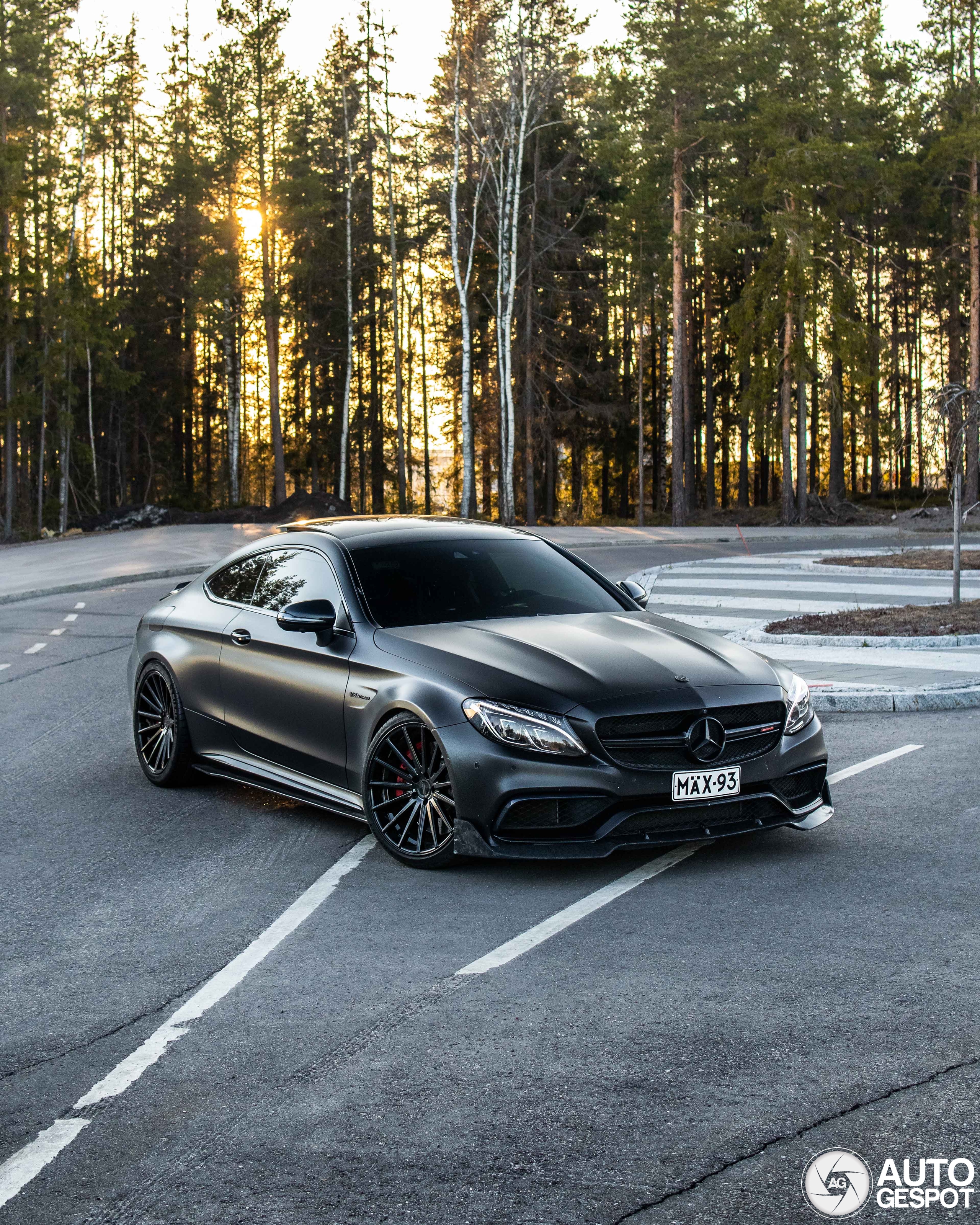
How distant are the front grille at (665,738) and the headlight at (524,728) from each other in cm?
14

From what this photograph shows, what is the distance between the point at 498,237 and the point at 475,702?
4622 cm

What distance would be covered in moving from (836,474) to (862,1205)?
57045 millimetres

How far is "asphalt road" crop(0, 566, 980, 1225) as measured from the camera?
3.46 m

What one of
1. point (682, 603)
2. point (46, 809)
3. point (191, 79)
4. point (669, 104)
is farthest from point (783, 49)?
point (46, 809)

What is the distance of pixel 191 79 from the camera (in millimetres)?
62938

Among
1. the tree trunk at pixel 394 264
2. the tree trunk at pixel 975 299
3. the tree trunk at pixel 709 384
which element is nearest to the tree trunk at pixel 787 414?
the tree trunk at pixel 975 299

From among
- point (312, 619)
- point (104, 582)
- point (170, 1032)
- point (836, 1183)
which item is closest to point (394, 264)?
point (104, 582)

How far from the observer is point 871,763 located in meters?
8.77

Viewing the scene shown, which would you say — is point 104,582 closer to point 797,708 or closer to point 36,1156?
point 797,708

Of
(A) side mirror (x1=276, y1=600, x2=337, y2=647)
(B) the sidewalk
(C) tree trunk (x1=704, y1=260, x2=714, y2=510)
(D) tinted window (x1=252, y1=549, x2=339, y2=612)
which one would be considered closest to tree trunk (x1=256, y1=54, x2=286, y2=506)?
(C) tree trunk (x1=704, y1=260, x2=714, y2=510)

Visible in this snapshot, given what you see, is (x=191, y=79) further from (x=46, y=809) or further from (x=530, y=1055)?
(x=530, y=1055)

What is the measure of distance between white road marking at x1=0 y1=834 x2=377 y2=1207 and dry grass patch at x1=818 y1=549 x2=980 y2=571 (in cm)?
1738

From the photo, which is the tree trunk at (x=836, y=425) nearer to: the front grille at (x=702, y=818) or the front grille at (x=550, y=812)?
the front grille at (x=702, y=818)

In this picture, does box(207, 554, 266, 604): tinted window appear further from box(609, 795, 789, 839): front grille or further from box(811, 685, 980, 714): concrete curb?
box(811, 685, 980, 714): concrete curb
